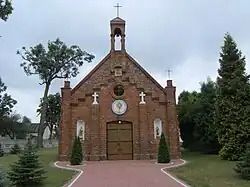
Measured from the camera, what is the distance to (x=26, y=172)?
39.4 ft

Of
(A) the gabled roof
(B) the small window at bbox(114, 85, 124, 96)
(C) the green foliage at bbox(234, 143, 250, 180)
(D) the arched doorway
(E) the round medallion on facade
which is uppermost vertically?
(A) the gabled roof

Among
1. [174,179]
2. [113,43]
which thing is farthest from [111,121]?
[174,179]

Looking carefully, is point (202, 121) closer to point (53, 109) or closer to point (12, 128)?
point (53, 109)

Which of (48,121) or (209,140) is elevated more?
(48,121)

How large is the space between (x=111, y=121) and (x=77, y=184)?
12.5m

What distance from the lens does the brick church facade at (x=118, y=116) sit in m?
24.2

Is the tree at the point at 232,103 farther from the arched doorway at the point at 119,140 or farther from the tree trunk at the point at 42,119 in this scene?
the tree trunk at the point at 42,119

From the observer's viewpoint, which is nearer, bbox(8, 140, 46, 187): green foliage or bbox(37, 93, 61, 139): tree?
bbox(8, 140, 46, 187): green foliage

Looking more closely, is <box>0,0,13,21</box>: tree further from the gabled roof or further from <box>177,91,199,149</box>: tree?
<box>177,91,199,149</box>: tree

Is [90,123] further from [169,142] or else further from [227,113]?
[227,113]

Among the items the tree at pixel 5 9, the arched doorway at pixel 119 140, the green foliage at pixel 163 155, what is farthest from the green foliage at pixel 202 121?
the tree at pixel 5 9

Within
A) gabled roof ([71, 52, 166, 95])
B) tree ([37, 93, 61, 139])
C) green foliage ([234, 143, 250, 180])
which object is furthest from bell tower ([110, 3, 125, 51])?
tree ([37, 93, 61, 139])

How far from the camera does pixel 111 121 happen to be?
24.5m

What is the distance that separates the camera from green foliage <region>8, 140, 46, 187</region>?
11906mm
